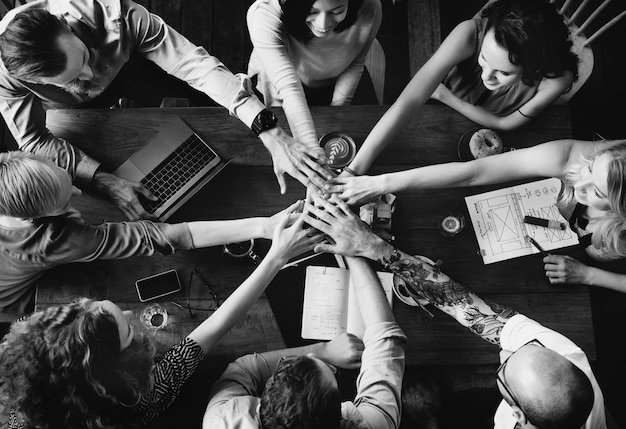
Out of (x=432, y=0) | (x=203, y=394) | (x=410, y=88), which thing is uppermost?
(x=432, y=0)

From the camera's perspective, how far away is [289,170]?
70.5 inches

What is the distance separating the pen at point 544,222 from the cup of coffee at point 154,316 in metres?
1.38

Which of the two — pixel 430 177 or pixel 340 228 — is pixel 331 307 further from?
pixel 430 177

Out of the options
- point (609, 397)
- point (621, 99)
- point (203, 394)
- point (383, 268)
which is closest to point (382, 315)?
point (383, 268)

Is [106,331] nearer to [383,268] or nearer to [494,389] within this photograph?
[383,268]

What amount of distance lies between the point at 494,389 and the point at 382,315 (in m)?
0.57

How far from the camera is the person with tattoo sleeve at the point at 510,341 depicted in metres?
1.40

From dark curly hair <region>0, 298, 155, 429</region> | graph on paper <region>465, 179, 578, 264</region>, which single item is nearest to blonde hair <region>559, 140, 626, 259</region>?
graph on paper <region>465, 179, 578, 264</region>

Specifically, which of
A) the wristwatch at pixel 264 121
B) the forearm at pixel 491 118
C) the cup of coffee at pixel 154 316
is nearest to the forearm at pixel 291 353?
the cup of coffee at pixel 154 316

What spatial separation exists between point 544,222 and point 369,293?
0.72 metres

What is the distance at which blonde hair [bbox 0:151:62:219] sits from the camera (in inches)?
57.3

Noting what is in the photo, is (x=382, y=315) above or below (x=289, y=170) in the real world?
below

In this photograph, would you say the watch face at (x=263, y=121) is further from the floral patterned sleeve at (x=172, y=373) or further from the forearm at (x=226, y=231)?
the floral patterned sleeve at (x=172, y=373)

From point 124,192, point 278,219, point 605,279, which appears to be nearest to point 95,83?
point 124,192
